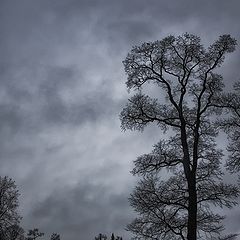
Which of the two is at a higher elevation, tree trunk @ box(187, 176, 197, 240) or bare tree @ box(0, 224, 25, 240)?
bare tree @ box(0, 224, 25, 240)

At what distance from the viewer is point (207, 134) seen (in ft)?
69.6

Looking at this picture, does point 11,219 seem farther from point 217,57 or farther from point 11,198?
point 217,57

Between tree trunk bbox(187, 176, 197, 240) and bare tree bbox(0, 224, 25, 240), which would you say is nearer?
tree trunk bbox(187, 176, 197, 240)

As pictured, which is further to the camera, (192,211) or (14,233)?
(14,233)

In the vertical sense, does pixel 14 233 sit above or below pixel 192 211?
above

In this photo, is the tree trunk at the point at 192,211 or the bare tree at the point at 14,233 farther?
the bare tree at the point at 14,233

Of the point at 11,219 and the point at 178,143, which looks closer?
the point at 178,143

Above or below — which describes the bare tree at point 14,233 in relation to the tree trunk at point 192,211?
above

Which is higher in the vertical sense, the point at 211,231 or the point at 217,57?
the point at 217,57

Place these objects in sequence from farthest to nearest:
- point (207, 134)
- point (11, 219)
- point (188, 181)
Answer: point (11, 219), point (207, 134), point (188, 181)

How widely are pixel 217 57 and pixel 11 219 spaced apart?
27061 mm

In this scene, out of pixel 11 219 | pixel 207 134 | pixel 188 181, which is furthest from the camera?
pixel 11 219

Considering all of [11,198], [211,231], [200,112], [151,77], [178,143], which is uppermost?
[11,198]

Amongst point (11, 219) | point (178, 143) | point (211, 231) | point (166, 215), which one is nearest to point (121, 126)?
point (178, 143)
